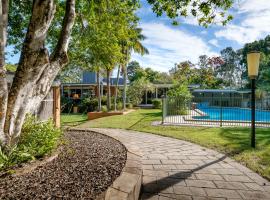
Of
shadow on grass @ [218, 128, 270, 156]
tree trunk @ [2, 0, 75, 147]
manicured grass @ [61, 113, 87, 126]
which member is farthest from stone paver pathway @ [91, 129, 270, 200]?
manicured grass @ [61, 113, 87, 126]

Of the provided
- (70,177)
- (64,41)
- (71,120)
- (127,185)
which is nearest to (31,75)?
(64,41)

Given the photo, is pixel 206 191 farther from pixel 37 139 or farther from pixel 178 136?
pixel 178 136

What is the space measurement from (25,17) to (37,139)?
583cm

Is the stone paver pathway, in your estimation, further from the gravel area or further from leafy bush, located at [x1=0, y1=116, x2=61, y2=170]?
leafy bush, located at [x1=0, y1=116, x2=61, y2=170]

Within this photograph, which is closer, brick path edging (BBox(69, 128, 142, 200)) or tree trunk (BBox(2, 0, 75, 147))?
brick path edging (BBox(69, 128, 142, 200))

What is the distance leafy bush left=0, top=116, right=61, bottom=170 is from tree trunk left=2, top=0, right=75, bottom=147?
204 millimetres

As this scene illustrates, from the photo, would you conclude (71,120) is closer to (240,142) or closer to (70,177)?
(240,142)

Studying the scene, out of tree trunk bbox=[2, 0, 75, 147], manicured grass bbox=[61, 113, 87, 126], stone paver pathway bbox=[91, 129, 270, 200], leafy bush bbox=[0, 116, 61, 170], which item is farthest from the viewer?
manicured grass bbox=[61, 113, 87, 126]

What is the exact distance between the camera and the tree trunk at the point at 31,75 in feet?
11.5

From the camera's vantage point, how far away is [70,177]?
119 inches

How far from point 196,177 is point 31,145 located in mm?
2865

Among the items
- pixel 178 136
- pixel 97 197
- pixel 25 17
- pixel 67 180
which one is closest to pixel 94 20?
pixel 25 17

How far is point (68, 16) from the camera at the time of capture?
4215mm

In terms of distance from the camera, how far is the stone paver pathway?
10.5 feet
